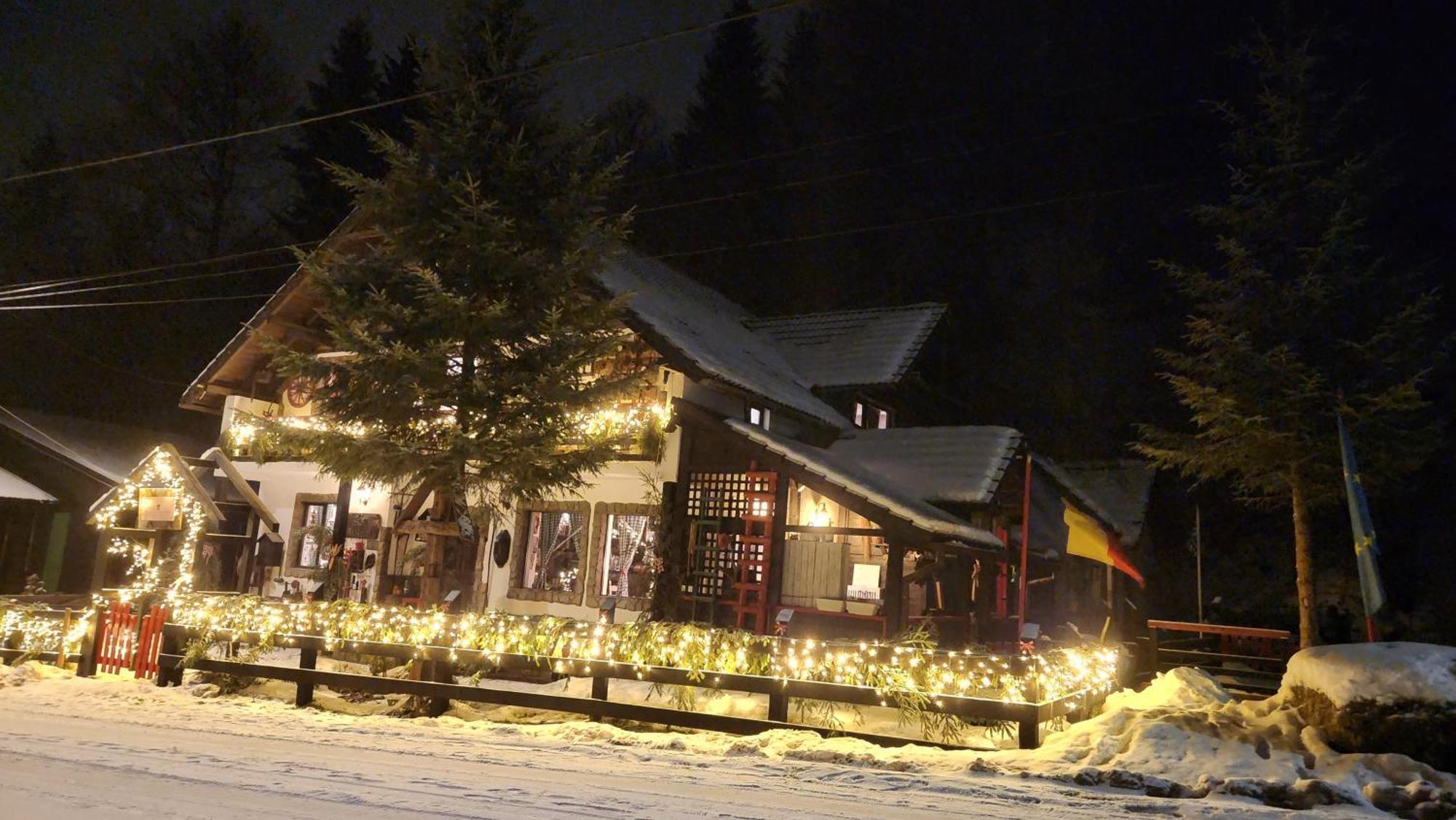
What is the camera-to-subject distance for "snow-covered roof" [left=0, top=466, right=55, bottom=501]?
949 inches

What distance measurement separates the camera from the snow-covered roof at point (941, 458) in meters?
17.0

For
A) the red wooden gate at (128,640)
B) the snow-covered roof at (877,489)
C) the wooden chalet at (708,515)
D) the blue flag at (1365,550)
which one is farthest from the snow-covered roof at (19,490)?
the blue flag at (1365,550)

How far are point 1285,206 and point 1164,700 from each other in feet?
41.9

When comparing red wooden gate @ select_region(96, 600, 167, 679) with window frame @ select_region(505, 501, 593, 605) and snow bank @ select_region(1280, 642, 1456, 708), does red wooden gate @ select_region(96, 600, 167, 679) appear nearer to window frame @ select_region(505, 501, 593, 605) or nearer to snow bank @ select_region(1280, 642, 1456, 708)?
window frame @ select_region(505, 501, 593, 605)

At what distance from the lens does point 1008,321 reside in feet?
126

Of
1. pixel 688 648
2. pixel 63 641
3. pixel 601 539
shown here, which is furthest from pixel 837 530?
pixel 63 641

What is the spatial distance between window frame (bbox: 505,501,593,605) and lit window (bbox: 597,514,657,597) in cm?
36

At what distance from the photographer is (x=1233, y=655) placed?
51.8 ft

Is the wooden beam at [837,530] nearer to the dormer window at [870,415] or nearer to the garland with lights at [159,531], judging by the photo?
the dormer window at [870,415]

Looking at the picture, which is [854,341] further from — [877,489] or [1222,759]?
[1222,759]

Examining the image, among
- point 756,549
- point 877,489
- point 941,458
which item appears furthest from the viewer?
point 941,458

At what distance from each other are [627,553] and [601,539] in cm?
58

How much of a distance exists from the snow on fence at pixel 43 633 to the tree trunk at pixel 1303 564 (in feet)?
66.4

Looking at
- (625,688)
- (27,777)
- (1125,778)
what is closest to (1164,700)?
(1125,778)
